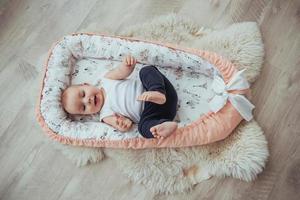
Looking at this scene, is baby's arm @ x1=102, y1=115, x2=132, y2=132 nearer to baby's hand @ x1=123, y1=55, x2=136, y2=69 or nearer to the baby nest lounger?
the baby nest lounger

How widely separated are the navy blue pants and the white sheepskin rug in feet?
0.40

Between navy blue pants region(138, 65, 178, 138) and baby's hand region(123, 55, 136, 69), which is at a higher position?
baby's hand region(123, 55, 136, 69)

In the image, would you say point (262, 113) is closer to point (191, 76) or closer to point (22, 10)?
point (191, 76)

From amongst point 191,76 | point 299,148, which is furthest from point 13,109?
point 299,148

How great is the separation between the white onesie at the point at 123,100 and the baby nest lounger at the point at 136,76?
5 cm

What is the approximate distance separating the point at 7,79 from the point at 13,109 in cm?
13

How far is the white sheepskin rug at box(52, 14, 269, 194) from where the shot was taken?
1348 millimetres

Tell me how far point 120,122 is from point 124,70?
0.18 m

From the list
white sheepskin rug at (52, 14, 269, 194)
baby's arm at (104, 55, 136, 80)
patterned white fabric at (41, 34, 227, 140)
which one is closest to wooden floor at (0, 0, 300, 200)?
white sheepskin rug at (52, 14, 269, 194)

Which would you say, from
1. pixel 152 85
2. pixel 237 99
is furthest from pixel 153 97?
pixel 237 99

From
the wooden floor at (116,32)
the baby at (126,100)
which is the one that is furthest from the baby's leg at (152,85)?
the wooden floor at (116,32)

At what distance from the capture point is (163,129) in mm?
1313

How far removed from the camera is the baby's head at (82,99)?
141 centimetres

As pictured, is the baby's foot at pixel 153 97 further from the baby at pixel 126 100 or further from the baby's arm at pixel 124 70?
the baby's arm at pixel 124 70
